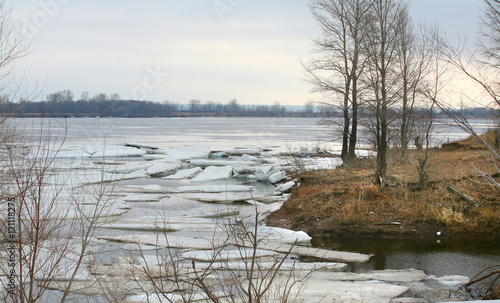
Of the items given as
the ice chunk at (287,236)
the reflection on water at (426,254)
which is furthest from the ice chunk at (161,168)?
the reflection on water at (426,254)

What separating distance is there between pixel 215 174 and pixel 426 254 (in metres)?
14.5

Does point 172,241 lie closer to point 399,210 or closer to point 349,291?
point 349,291

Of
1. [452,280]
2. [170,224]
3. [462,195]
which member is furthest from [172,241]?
[462,195]

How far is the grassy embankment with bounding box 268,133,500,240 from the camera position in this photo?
38.3 ft

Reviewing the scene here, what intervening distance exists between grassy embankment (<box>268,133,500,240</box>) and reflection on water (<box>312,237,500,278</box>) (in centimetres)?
48

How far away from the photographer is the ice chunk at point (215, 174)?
73.7 feet

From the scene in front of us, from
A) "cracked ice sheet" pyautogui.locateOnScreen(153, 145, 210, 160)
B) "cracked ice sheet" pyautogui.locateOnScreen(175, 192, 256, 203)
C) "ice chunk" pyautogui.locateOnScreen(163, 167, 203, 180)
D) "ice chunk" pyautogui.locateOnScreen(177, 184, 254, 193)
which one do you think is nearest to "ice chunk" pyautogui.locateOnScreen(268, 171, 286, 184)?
"ice chunk" pyautogui.locateOnScreen(177, 184, 254, 193)

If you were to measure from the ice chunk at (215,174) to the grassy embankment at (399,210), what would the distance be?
810cm

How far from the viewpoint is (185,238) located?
11109 mm

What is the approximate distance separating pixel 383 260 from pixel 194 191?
10.3 metres

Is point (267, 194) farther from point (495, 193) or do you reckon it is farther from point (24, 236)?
point (24, 236)

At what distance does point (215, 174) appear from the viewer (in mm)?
23328

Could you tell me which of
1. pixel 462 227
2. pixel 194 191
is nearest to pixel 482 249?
pixel 462 227

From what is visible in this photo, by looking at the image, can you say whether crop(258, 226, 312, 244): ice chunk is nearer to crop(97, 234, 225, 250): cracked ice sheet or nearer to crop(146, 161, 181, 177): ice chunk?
crop(97, 234, 225, 250): cracked ice sheet
